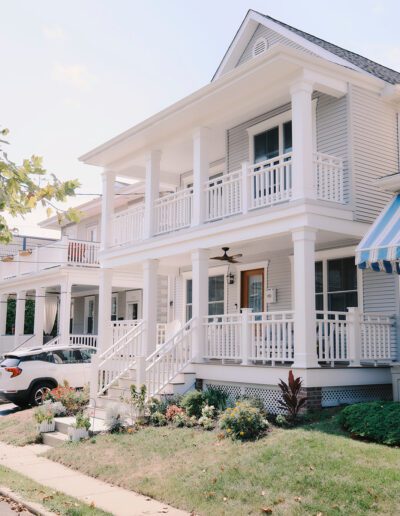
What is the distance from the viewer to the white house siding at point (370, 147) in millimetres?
13562

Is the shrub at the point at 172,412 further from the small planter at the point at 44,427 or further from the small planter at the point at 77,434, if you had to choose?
the small planter at the point at 44,427

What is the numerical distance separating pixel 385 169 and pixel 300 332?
4815 mm

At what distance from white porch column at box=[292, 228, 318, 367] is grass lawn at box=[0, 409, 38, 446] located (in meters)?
6.09

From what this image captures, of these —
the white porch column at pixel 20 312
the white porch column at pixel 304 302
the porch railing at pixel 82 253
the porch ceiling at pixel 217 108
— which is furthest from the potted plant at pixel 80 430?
the white porch column at pixel 20 312

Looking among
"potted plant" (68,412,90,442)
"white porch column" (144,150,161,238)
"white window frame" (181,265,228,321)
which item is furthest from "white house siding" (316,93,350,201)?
"potted plant" (68,412,90,442)

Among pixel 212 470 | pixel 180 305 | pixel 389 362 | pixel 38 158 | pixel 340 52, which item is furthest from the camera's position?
pixel 180 305

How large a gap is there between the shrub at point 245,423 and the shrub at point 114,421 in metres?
2.83

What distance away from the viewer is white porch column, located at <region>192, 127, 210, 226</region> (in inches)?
592

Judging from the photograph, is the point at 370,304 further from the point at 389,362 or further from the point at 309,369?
the point at 309,369

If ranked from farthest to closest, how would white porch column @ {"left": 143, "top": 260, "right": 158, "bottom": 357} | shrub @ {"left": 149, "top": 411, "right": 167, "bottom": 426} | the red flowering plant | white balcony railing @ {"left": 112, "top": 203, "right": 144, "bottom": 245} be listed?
white balcony railing @ {"left": 112, "top": 203, "right": 144, "bottom": 245} → white porch column @ {"left": 143, "top": 260, "right": 158, "bottom": 357} → the red flowering plant → shrub @ {"left": 149, "top": 411, "right": 167, "bottom": 426}

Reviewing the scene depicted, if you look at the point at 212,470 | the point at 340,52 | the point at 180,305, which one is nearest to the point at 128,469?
the point at 212,470

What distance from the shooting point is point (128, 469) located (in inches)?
393


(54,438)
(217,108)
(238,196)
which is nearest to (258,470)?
(54,438)

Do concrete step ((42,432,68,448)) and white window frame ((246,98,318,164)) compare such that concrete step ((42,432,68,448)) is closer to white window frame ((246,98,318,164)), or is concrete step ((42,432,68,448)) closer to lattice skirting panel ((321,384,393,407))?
lattice skirting panel ((321,384,393,407))
